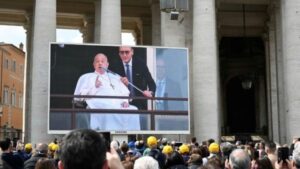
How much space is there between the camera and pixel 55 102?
25562 millimetres

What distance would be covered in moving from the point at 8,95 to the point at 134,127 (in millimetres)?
38834

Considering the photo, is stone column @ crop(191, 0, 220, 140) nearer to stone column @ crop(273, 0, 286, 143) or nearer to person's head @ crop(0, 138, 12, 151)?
stone column @ crop(273, 0, 286, 143)

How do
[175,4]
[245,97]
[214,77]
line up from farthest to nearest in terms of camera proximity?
[245,97], [214,77], [175,4]

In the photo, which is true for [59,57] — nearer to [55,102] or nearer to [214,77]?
[55,102]

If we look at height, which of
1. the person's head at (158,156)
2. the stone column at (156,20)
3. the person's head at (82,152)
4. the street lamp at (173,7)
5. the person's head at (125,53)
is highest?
the stone column at (156,20)

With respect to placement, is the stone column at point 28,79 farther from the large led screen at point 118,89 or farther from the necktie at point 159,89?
the necktie at point 159,89

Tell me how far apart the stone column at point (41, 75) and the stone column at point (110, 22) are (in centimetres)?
279

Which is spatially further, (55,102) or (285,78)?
(285,78)

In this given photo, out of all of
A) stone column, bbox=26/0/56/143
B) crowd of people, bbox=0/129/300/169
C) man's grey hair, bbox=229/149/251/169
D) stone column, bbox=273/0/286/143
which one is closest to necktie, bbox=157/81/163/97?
stone column, bbox=26/0/56/143

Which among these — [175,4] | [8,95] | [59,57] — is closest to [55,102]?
[59,57]

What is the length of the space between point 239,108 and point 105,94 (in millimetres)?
19286

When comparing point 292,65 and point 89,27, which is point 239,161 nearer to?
point 292,65

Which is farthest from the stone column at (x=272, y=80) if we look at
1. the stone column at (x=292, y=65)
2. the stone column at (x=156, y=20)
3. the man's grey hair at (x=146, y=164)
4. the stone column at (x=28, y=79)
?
the man's grey hair at (x=146, y=164)

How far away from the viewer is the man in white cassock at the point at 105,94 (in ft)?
84.1
